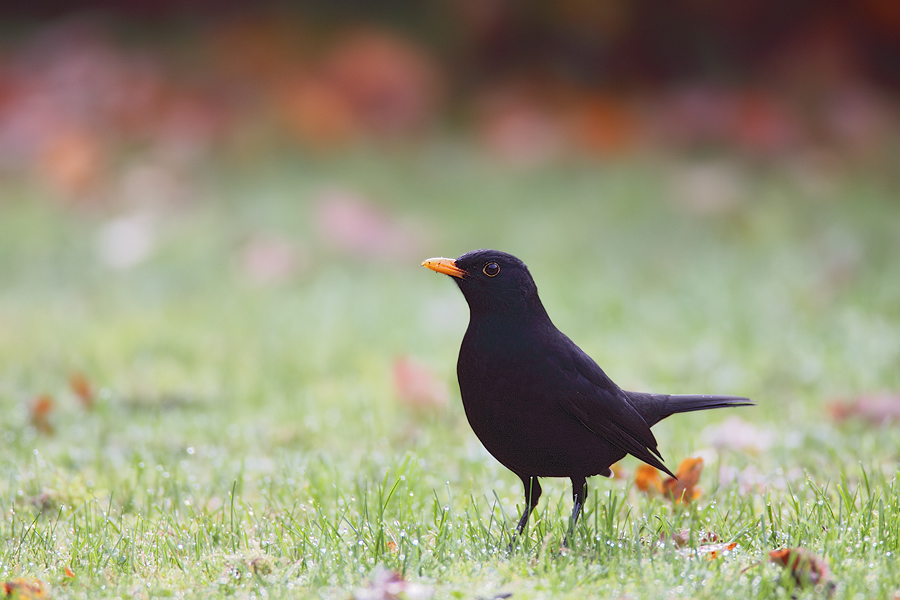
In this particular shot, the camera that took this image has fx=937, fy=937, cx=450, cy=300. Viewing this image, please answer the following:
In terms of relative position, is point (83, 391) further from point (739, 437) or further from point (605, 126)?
point (605, 126)

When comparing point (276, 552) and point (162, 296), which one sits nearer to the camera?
point (276, 552)

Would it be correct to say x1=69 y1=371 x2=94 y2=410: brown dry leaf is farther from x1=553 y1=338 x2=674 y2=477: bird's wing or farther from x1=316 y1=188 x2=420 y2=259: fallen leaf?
x1=316 y1=188 x2=420 y2=259: fallen leaf

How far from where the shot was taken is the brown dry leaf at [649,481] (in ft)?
10.8

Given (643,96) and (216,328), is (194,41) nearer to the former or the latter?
(643,96)

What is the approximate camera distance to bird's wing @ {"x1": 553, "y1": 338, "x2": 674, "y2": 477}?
2.63m

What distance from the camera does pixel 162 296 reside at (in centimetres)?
651

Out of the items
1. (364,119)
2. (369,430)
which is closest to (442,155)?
(364,119)

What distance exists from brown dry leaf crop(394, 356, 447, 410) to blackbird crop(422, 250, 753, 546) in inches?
68.3

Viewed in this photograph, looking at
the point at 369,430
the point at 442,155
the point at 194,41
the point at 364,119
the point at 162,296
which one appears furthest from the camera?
the point at 194,41

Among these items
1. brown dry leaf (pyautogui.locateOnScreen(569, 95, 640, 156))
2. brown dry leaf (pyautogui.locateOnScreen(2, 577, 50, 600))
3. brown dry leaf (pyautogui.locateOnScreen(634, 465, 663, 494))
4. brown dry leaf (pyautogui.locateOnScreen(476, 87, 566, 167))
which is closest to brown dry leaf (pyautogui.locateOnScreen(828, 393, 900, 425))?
brown dry leaf (pyautogui.locateOnScreen(634, 465, 663, 494))

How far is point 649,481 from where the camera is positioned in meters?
3.33

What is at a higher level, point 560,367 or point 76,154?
point 76,154

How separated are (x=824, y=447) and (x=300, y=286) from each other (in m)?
4.06

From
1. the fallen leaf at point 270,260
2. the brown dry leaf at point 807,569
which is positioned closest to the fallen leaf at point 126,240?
the fallen leaf at point 270,260
